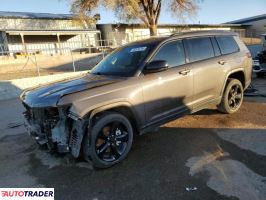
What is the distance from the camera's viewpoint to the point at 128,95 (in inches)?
162

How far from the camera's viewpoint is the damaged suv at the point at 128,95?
12.4 ft

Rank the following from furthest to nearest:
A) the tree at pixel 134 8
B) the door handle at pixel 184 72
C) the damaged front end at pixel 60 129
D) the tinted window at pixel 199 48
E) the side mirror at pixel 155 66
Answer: the tree at pixel 134 8 → the tinted window at pixel 199 48 → the door handle at pixel 184 72 → the side mirror at pixel 155 66 → the damaged front end at pixel 60 129

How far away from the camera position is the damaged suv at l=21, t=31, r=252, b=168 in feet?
12.4

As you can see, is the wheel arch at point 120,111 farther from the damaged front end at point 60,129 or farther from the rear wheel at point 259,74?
the rear wheel at point 259,74

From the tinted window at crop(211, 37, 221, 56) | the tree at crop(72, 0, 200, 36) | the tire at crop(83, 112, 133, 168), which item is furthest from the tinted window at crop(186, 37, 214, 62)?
the tree at crop(72, 0, 200, 36)

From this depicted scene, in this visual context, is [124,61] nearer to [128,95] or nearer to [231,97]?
[128,95]

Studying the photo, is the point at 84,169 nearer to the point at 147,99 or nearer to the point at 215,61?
the point at 147,99

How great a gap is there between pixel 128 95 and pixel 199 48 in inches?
81.7

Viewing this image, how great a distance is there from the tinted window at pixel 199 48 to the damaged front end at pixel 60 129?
256 cm

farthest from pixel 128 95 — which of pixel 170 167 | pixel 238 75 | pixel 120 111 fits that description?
pixel 238 75

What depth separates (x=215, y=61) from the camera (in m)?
5.50

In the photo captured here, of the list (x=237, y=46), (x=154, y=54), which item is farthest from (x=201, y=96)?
(x=237, y=46)

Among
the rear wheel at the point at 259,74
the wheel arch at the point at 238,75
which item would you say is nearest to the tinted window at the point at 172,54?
the wheel arch at the point at 238,75

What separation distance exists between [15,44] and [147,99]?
27.3m
